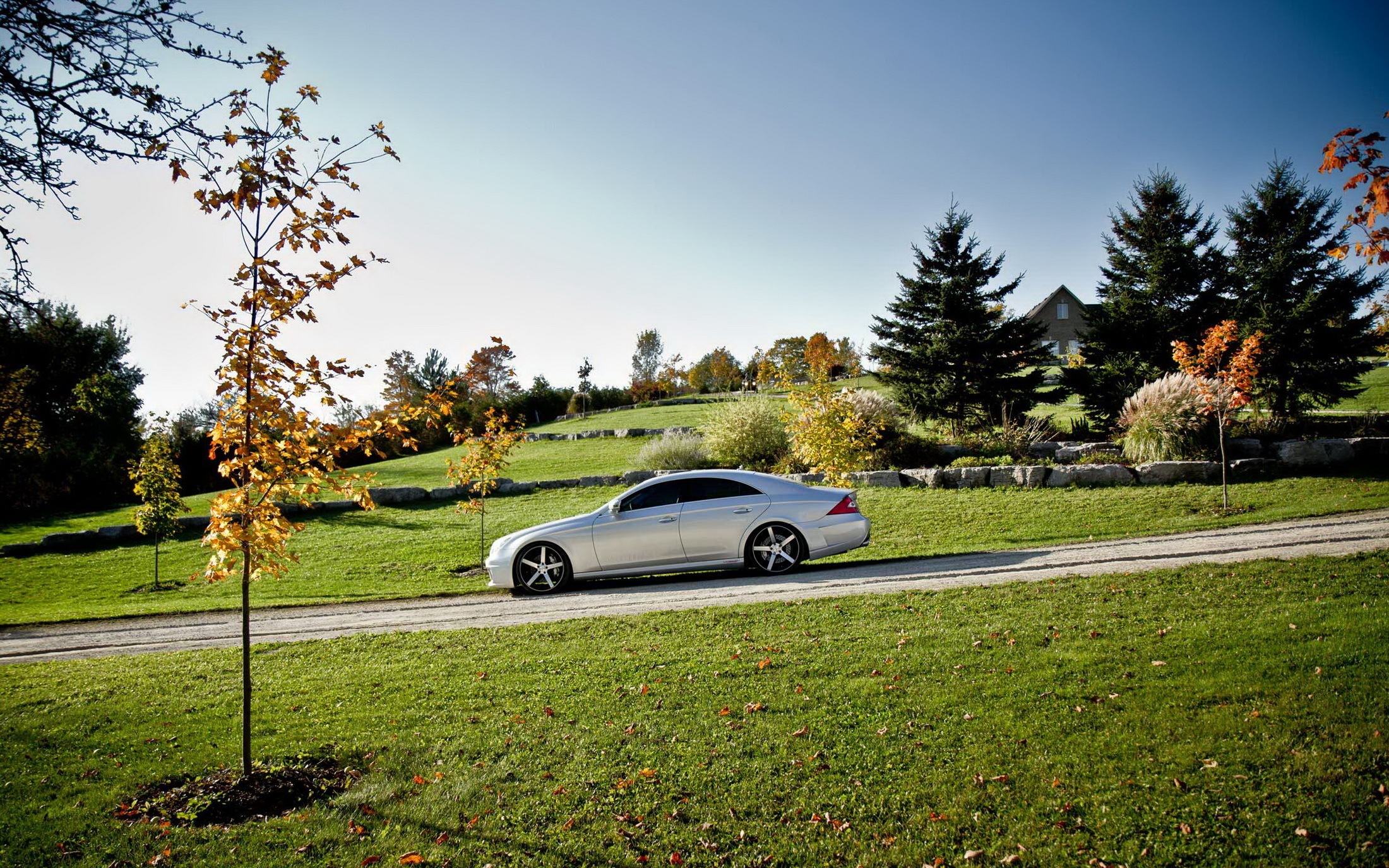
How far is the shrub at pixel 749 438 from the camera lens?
64.1 feet

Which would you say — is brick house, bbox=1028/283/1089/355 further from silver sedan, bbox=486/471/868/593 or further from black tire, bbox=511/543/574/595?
black tire, bbox=511/543/574/595

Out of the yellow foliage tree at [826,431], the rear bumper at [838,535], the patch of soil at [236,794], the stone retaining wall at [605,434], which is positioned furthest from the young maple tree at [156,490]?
the stone retaining wall at [605,434]

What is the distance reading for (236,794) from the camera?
155 inches

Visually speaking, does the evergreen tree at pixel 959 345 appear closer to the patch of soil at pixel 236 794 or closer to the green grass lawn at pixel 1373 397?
the green grass lawn at pixel 1373 397

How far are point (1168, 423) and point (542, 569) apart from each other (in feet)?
42.8

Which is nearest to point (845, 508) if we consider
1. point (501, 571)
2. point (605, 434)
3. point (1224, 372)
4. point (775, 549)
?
point (775, 549)

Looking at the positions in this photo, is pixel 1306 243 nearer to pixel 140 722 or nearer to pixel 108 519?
pixel 140 722

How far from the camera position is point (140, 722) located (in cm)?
509

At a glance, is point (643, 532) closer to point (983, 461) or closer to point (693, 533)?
point (693, 533)

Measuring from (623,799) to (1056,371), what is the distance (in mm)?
41738

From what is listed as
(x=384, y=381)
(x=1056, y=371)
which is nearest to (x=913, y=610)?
(x=1056, y=371)

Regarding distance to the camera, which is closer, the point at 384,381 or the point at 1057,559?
the point at 1057,559

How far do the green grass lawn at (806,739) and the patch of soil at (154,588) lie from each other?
6.81 meters

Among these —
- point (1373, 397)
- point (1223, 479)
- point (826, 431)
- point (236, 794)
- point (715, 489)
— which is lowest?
point (236, 794)
